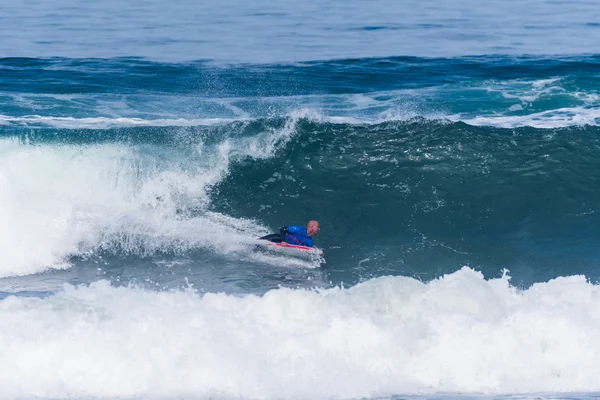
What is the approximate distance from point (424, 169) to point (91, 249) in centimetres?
719

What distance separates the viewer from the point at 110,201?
54.1 feet

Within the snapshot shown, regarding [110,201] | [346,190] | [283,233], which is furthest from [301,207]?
[110,201]

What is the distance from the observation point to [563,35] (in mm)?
33156

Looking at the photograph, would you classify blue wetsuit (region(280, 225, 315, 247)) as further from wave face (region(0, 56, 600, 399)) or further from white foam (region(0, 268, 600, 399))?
white foam (region(0, 268, 600, 399))

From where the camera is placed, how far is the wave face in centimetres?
944

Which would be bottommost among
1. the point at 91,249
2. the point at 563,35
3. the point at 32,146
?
the point at 91,249

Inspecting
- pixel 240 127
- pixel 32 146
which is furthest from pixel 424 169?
pixel 32 146

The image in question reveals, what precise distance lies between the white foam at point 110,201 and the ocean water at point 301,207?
51mm

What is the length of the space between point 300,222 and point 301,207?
20.7 inches

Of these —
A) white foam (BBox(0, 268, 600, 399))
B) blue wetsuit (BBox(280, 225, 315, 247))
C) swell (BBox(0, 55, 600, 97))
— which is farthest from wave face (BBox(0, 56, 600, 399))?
blue wetsuit (BBox(280, 225, 315, 247))

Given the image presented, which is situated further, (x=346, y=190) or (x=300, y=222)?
(x=346, y=190)

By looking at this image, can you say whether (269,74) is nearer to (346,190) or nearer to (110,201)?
(346,190)

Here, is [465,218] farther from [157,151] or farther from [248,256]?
[157,151]

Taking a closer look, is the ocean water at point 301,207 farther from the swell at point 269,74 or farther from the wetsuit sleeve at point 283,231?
the wetsuit sleeve at point 283,231
